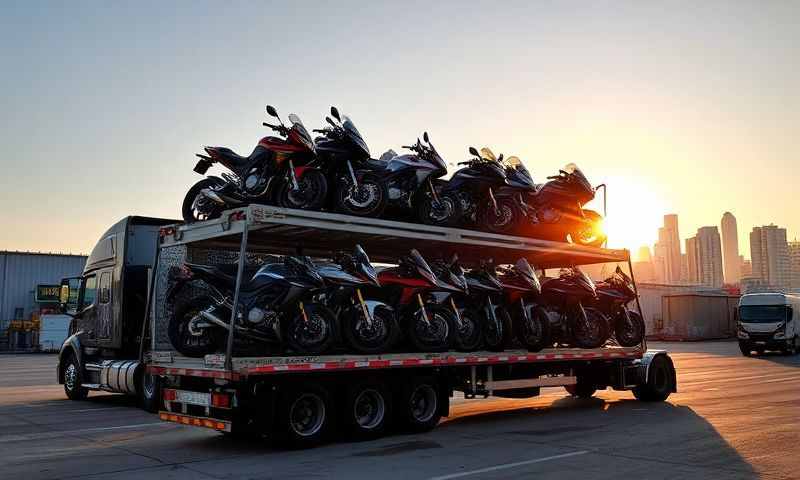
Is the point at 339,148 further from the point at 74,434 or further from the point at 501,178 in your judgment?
the point at 74,434

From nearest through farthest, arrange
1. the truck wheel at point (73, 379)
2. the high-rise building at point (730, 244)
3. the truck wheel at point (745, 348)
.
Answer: the truck wheel at point (73, 379), the truck wheel at point (745, 348), the high-rise building at point (730, 244)

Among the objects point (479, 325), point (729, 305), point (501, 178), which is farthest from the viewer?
point (729, 305)

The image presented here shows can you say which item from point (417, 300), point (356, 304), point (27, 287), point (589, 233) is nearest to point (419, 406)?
point (417, 300)

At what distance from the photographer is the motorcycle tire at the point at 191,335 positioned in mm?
9391

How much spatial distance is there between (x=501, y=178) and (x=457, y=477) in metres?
6.19

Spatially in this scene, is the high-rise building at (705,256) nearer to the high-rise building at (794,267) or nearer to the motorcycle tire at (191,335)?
the high-rise building at (794,267)

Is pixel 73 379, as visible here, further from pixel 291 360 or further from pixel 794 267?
pixel 794 267

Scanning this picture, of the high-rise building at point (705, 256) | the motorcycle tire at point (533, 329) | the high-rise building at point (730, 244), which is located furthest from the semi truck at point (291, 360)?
the high-rise building at point (730, 244)

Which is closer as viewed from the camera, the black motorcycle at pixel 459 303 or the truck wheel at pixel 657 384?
the black motorcycle at pixel 459 303

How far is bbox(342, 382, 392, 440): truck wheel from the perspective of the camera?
29.9 ft

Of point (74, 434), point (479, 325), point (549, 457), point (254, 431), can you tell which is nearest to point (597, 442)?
point (549, 457)

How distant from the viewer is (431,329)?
34.5 ft

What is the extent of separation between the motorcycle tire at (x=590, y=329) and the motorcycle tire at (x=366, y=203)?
4.53 metres

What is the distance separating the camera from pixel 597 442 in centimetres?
926
